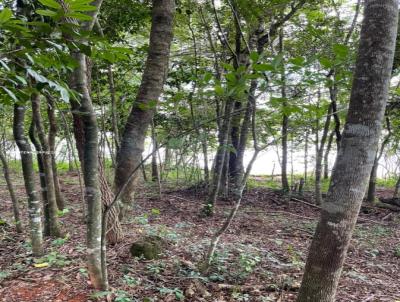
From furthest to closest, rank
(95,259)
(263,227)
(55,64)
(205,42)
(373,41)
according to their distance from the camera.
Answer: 1. (205,42)
2. (263,227)
3. (95,259)
4. (373,41)
5. (55,64)

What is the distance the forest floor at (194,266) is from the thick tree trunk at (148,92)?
3.01 ft

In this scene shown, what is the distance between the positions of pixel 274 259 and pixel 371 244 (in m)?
2.17

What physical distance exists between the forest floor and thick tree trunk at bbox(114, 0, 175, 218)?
0.92 meters

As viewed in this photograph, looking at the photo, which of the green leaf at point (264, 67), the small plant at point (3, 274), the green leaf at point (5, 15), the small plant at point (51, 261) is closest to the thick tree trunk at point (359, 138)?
the green leaf at point (264, 67)

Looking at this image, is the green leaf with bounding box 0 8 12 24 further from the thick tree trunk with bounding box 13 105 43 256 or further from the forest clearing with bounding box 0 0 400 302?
the thick tree trunk with bounding box 13 105 43 256

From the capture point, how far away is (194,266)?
358cm

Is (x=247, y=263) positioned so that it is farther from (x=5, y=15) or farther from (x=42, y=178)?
(x=5, y=15)

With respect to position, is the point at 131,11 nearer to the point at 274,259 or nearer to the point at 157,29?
the point at 157,29

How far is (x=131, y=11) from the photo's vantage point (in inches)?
209

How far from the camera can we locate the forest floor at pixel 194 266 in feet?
9.62

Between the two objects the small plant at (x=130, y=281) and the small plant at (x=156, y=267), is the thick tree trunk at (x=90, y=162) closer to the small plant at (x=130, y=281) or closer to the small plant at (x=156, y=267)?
the small plant at (x=130, y=281)

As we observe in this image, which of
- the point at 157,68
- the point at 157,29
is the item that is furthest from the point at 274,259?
the point at 157,29

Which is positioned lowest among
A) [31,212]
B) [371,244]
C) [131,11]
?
[371,244]

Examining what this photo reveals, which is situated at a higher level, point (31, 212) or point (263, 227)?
point (31, 212)
